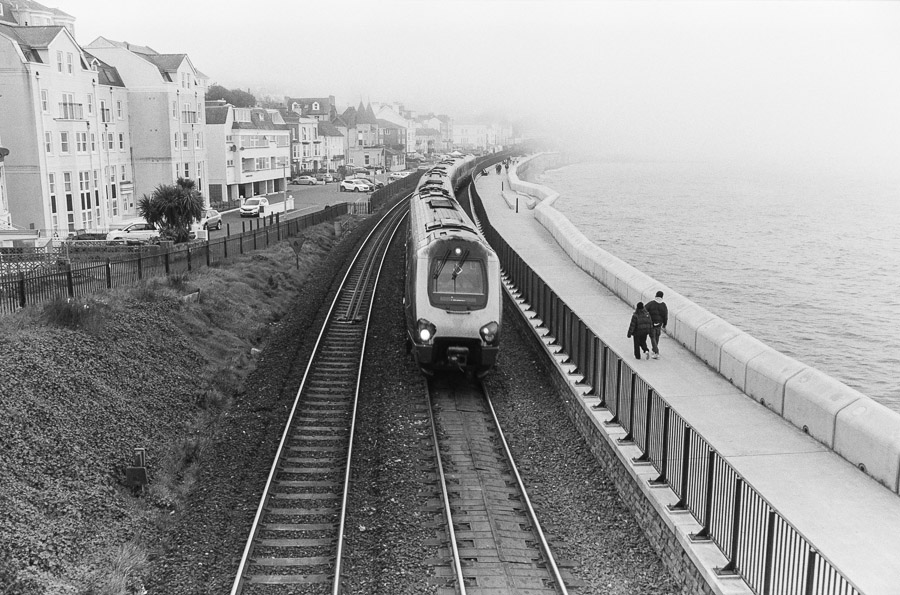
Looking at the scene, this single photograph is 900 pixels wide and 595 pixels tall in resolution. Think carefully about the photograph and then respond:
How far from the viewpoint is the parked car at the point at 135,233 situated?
35.0 metres

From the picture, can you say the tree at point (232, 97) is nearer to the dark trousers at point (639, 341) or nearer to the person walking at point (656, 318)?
the person walking at point (656, 318)

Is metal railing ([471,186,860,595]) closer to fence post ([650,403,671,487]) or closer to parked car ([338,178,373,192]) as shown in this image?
fence post ([650,403,671,487])

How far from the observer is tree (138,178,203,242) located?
32500mm

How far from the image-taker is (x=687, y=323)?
19.2 meters

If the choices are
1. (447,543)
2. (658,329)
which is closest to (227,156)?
(658,329)

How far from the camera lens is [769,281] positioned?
147 ft

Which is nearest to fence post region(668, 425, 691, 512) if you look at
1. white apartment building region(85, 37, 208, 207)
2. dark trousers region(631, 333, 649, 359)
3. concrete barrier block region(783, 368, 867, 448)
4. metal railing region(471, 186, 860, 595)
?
metal railing region(471, 186, 860, 595)

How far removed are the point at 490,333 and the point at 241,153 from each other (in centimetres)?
5635

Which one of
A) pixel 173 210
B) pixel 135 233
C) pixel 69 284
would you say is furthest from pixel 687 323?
pixel 135 233

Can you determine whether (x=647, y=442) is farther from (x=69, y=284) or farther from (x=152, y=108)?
(x=152, y=108)

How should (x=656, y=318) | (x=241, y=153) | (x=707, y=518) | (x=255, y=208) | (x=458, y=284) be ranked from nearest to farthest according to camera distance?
(x=707, y=518) < (x=458, y=284) < (x=656, y=318) < (x=255, y=208) < (x=241, y=153)

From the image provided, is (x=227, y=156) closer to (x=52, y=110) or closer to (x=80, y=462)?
(x=52, y=110)

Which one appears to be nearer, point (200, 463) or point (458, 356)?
point (200, 463)

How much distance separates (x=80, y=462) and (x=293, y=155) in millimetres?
95128
